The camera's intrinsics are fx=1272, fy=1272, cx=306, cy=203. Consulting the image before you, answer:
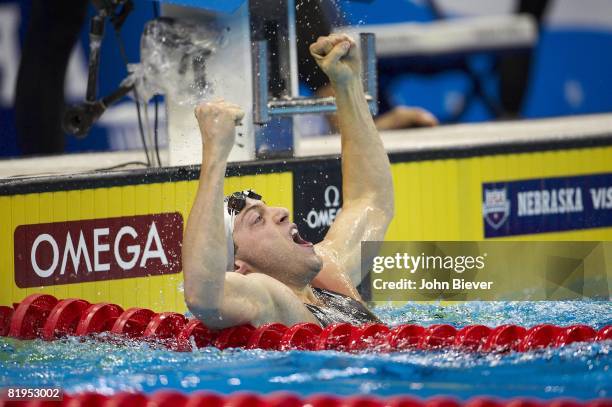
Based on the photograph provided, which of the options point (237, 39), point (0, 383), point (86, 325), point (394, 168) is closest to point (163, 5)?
point (237, 39)

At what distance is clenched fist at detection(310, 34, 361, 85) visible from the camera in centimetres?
426

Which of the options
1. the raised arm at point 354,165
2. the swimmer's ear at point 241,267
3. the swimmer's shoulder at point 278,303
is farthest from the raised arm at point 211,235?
the raised arm at point 354,165

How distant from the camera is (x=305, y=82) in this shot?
5.80m

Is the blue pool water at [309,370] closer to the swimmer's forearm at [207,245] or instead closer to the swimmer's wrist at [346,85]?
the swimmer's forearm at [207,245]

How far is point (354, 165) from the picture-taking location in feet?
14.1

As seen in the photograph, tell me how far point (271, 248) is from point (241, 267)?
0.11 metres

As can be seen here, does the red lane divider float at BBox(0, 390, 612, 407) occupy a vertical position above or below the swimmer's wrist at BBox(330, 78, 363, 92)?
below

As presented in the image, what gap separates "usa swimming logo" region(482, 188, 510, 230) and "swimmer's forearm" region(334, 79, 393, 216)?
4.95ft

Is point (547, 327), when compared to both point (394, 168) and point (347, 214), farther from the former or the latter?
point (394, 168)

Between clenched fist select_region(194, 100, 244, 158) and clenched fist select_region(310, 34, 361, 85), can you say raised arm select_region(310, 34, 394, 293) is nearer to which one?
clenched fist select_region(310, 34, 361, 85)

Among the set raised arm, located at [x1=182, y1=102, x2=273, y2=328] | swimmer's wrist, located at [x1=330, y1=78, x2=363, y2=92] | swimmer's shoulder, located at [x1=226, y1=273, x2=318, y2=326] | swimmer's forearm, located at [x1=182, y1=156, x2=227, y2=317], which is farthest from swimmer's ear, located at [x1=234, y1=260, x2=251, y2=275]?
swimmer's wrist, located at [x1=330, y1=78, x2=363, y2=92]

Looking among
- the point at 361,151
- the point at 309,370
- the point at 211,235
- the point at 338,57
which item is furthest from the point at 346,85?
the point at 309,370

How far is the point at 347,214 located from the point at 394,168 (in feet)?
4.00

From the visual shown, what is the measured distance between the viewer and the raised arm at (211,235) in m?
3.33
